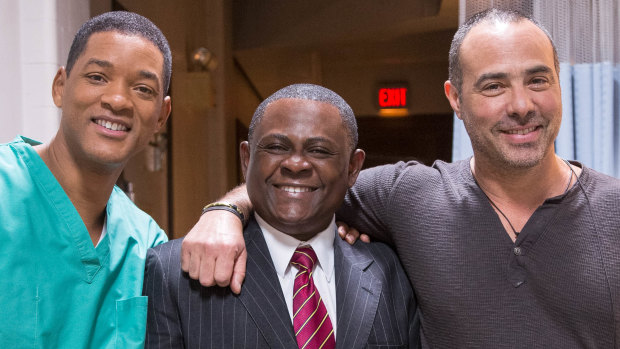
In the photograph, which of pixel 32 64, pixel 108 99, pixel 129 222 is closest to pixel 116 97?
pixel 108 99

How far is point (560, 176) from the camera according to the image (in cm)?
126

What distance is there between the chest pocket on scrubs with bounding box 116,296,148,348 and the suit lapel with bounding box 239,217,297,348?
0.74ft

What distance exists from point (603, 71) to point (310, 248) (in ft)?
3.64

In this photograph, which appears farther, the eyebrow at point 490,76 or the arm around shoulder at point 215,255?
the eyebrow at point 490,76

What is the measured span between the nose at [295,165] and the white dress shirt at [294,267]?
0.14 metres

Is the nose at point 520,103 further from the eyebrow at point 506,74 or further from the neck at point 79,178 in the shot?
the neck at point 79,178

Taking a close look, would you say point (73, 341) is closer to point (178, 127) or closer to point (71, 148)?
point (71, 148)

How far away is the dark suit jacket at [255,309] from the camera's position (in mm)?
1093

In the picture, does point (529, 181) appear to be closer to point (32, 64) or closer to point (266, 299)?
point (266, 299)

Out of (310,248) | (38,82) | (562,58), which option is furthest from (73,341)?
(562,58)

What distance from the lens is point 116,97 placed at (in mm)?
1171

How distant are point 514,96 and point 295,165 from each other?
48 cm

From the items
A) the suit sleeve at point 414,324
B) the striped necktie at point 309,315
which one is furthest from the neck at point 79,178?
the suit sleeve at point 414,324

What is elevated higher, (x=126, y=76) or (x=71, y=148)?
(x=126, y=76)
